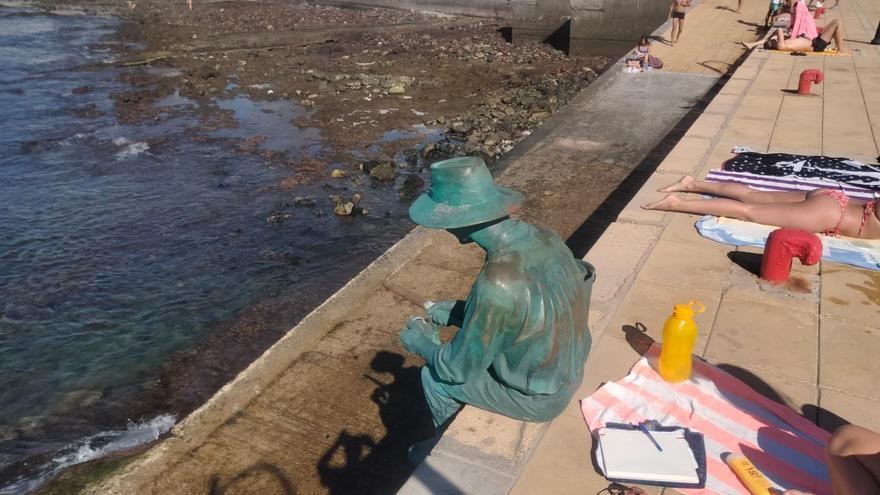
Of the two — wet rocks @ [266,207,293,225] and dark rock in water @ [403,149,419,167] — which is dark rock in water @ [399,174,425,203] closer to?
dark rock in water @ [403,149,419,167]

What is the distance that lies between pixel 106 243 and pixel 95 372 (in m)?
3.16

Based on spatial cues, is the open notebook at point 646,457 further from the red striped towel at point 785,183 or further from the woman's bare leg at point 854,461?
the red striped towel at point 785,183

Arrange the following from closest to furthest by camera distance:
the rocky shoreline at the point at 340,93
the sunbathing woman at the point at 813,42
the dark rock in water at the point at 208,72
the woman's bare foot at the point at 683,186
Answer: the woman's bare foot at the point at 683,186
the rocky shoreline at the point at 340,93
the sunbathing woman at the point at 813,42
the dark rock in water at the point at 208,72

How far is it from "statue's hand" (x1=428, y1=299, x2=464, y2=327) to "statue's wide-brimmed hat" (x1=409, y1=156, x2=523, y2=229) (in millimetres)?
771

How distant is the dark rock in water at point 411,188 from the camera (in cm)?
1041

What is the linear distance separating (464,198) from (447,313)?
2.90 ft

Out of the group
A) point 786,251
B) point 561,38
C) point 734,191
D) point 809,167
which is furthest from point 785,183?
point 561,38

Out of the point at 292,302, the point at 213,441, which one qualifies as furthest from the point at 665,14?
the point at 213,441

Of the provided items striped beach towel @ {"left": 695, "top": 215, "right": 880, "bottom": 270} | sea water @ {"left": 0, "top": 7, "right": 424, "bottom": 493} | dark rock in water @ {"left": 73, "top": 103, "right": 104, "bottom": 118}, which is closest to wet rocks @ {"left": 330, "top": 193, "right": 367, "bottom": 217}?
sea water @ {"left": 0, "top": 7, "right": 424, "bottom": 493}

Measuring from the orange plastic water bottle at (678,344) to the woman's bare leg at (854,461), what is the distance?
3.10 ft

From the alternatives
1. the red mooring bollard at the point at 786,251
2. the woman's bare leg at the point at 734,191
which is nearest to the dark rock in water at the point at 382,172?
the woman's bare leg at the point at 734,191

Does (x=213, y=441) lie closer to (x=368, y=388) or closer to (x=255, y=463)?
(x=255, y=463)

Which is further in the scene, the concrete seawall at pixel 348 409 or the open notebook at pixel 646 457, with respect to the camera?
the concrete seawall at pixel 348 409

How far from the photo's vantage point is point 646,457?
10.9 feet
